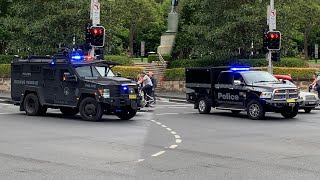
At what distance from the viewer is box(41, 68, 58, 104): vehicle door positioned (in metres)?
21.8

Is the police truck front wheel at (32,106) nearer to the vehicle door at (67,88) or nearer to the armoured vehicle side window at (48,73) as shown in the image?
the armoured vehicle side window at (48,73)

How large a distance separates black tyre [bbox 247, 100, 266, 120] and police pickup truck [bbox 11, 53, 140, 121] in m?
Result: 4.31

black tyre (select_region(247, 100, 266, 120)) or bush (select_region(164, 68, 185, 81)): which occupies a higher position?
bush (select_region(164, 68, 185, 81))

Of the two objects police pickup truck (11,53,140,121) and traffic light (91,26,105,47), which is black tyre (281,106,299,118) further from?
traffic light (91,26,105,47)

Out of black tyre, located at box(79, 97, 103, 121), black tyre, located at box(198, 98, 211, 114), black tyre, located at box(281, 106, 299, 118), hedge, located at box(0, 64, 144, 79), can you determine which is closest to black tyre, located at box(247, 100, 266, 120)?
black tyre, located at box(281, 106, 299, 118)

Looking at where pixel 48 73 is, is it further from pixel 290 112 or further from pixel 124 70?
pixel 124 70

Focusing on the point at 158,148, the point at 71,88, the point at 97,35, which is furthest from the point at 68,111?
the point at 158,148

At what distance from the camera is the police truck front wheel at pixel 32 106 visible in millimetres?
22391

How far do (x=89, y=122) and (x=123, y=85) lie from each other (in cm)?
169

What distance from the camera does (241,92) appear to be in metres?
23.1

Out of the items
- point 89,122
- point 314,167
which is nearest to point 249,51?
point 89,122

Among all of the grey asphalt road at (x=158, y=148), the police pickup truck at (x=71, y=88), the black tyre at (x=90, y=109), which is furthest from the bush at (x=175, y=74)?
the black tyre at (x=90, y=109)

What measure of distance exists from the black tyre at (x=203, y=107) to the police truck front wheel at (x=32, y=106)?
6408 millimetres

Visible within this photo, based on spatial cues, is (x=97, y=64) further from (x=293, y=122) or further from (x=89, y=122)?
(x=293, y=122)
